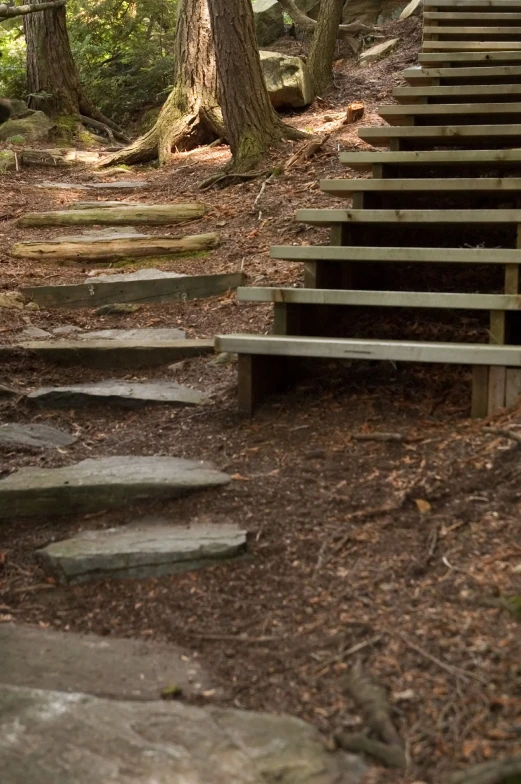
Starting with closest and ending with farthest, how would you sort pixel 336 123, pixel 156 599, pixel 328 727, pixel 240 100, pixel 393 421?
pixel 328 727, pixel 156 599, pixel 393 421, pixel 240 100, pixel 336 123

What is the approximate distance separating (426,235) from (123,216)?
326 centimetres

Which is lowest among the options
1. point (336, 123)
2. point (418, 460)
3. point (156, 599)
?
point (156, 599)

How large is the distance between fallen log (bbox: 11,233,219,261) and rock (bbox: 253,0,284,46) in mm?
8973

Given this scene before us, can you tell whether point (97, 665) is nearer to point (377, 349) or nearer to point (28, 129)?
point (377, 349)

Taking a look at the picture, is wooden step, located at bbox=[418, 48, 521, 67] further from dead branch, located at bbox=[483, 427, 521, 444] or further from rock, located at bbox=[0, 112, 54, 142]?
rock, located at bbox=[0, 112, 54, 142]

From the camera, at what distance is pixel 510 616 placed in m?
2.39

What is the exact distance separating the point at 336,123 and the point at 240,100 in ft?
6.06

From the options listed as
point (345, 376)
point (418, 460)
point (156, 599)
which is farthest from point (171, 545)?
point (345, 376)

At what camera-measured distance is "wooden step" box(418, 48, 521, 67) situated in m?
6.70

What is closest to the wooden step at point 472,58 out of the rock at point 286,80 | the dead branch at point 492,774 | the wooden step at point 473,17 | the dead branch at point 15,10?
the wooden step at point 473,17

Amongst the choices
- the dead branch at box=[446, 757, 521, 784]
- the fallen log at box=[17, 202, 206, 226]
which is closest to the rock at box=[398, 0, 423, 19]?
the fallen log at box=[17, 202, 206, 226]

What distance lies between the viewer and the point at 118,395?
438 centimetres

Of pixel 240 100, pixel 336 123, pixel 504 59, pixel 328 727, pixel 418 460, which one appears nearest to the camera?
pixel 328 727

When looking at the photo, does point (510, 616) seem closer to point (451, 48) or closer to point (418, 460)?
point (418, 460)
